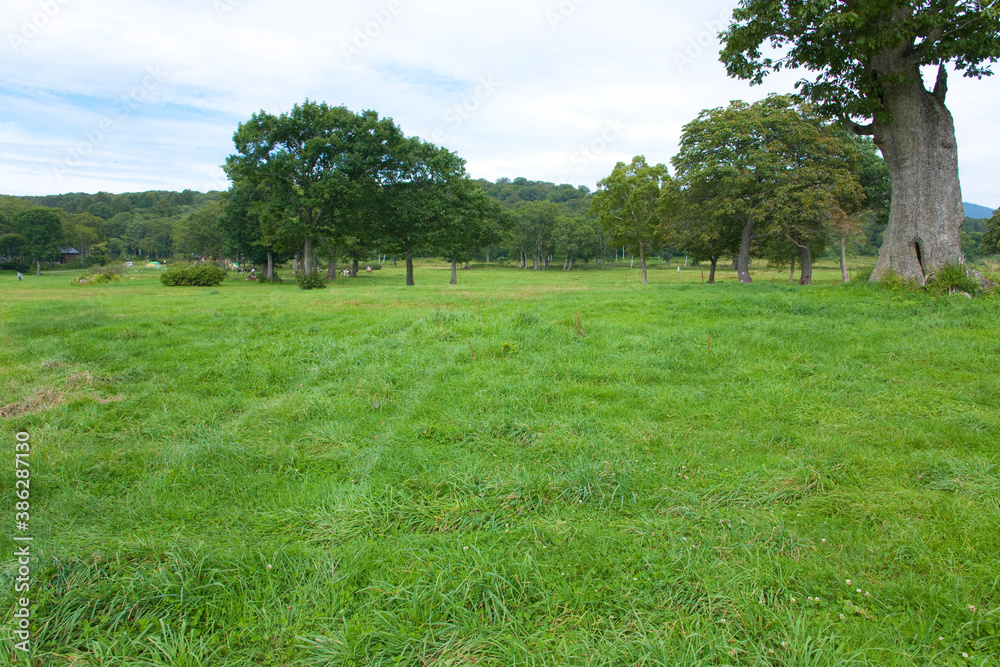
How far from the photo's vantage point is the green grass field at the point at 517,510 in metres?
2.48

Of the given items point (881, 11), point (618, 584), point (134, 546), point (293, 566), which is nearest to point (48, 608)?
point (134, 546)

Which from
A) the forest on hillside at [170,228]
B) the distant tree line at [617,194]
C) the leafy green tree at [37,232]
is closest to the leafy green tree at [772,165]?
the distant tree line at [617,194]

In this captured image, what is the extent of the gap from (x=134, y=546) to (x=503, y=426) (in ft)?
10.2

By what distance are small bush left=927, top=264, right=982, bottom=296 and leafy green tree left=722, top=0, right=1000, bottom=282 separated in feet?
2.09

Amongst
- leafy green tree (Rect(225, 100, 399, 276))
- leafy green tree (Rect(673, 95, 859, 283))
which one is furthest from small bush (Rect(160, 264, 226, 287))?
leafy green tree (Rect(673, 95, 859, 283))

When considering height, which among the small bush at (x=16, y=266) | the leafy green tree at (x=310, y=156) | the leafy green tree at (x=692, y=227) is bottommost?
the small bush at (x=16, y=266)

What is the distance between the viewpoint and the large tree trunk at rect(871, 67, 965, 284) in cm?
1310

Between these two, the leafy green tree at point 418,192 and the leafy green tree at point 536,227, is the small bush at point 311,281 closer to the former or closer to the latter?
the leafy green tree at point 418,192

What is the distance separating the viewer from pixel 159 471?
13.9ft

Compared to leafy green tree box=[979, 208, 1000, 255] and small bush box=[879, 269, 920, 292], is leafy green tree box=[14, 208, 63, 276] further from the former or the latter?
leafy green tree box=[979, 208, 1000, 255]

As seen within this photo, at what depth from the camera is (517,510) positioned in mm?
3578

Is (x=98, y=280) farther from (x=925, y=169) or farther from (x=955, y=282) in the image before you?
(x=955, y=282)

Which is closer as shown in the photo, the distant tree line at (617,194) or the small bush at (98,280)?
the distant tree line at (617,194)

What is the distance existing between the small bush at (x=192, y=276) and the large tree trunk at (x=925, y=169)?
1656 inches
